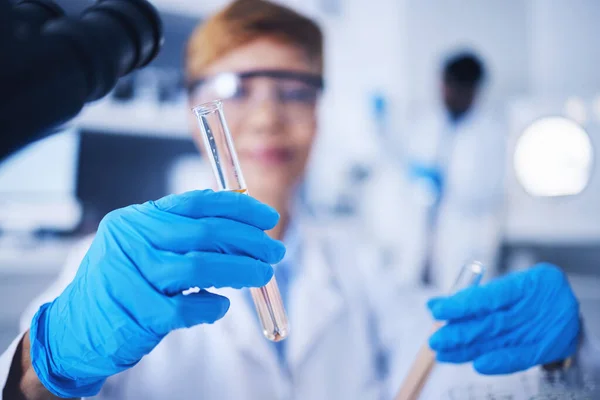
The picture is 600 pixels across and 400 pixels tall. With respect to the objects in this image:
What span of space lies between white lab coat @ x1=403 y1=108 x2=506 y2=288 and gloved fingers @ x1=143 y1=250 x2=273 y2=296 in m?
1.98

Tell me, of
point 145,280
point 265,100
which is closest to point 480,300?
point 145,280

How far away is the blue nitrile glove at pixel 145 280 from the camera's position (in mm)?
428

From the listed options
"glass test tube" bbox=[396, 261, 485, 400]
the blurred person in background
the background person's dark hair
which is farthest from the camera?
the blurred person in background

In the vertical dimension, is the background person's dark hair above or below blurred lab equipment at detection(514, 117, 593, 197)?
above

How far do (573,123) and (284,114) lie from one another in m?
2.11

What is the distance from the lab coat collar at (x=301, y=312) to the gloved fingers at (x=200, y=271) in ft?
1.20

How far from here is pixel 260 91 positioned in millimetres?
884

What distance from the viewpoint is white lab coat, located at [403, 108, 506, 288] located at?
2.25 metres

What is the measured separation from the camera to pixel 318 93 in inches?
37.4

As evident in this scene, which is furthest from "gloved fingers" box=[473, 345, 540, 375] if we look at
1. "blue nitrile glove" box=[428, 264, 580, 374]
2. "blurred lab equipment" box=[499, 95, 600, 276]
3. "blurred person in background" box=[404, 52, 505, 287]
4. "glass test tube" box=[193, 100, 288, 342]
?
"blurred lab equipment" box=[499, 95, 600, 276]

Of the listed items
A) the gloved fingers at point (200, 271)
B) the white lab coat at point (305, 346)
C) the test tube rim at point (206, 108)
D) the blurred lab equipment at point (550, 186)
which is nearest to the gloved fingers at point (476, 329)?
the white lab coat at point (305, 346)

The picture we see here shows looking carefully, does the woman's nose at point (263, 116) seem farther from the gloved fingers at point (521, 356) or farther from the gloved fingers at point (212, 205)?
the gloved fingers at point (521, 356)

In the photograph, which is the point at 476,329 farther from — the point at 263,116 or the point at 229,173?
the point at 263,116

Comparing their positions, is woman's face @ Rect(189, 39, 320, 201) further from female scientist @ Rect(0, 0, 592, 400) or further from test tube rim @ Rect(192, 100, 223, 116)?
test tube rim @ Rect(192, 100, 223, 116)
